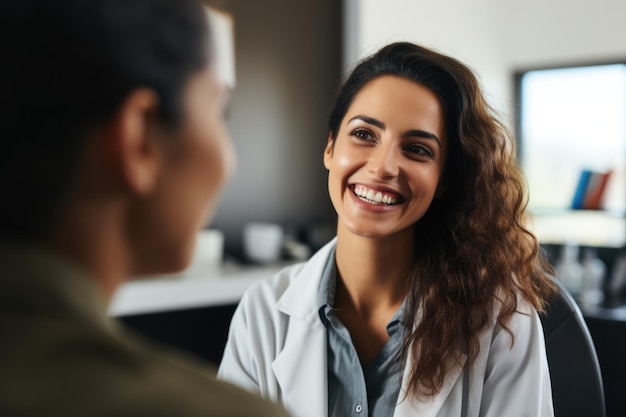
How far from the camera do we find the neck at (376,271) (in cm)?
133

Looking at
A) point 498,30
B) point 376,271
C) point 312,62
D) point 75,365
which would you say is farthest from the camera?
point 498,30

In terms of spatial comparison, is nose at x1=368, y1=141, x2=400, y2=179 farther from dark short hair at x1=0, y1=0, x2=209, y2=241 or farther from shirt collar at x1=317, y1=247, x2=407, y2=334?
dark short hair at x1=0, y1=0, x2=209, y2=241

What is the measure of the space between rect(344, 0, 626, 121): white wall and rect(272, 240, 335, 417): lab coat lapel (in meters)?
1.80

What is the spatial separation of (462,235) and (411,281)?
137 millimetres

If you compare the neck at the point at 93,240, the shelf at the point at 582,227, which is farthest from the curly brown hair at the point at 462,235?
the shelf at the point at 582,227

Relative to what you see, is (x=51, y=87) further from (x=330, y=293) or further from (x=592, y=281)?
(x=592, y=281)

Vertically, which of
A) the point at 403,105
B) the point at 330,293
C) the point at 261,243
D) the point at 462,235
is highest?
the point at 403,105

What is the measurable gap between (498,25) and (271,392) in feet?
8.87

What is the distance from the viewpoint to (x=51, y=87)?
0.40 meters

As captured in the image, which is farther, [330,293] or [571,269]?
[571,269]

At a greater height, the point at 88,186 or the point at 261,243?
the point at 88,186

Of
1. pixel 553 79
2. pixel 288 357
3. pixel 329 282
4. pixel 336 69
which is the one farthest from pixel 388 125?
pixel 553 79

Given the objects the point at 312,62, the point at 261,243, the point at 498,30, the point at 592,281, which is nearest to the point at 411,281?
the point at 261,243

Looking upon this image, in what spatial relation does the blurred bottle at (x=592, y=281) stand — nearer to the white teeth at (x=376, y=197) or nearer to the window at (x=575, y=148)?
the window at (x=575, y=148)
